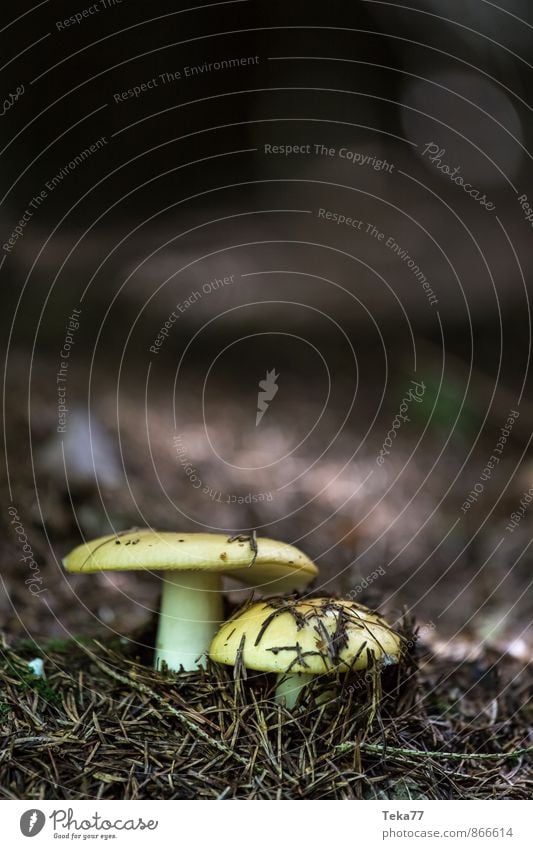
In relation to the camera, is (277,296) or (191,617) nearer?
(191,617)

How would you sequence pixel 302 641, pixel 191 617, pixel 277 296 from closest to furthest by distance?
pixel 302 641, pixel 191 617, pixel 277 296

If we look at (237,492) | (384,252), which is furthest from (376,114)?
(237,492)

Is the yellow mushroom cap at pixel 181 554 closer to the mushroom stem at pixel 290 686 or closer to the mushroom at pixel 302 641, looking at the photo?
the mushroom at pixel 302 641

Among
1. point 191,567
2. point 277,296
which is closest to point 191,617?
point 191,567

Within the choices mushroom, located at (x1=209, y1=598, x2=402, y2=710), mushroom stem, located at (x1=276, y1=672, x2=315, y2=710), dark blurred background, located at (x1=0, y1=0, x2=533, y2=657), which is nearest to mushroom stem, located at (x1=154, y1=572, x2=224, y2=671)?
mushroom, located at (x1=209, y1=598, x2=402, y2=710)

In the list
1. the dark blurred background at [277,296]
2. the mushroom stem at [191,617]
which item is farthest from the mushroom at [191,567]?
the dark blurred background at [277,296]

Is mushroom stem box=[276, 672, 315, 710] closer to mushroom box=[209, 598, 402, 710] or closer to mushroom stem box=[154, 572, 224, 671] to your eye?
mushroom box=[209, 598, 402, 710]

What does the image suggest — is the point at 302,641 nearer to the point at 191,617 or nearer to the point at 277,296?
the point at 191,617
